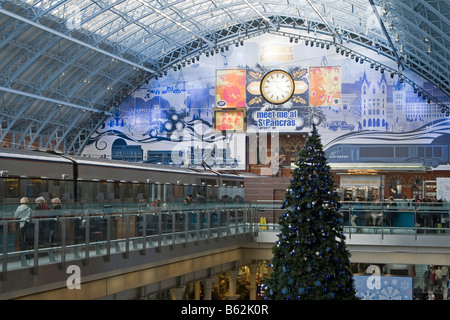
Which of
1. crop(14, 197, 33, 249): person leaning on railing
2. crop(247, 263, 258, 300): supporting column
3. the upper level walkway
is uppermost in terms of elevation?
crop(14, 197, 33, 249): person leaning on railing

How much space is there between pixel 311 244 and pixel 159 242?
4.32 m

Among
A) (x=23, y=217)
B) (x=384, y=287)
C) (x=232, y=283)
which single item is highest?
(x=23, y=217)

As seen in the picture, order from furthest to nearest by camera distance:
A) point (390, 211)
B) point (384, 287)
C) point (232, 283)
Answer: point (232, 283)
point (384, 287)
point (390, 211)

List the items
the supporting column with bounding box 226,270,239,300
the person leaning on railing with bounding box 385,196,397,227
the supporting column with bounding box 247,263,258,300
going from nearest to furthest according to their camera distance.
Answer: the person leaning on railing with bounding box 385,196,397,227
the supporting column with bounding box 226,270,239,300
the supporting column with bounding box 247,263,258,300

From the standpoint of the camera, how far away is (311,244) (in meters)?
13.4

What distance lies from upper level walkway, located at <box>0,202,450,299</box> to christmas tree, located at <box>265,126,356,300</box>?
3.36 m

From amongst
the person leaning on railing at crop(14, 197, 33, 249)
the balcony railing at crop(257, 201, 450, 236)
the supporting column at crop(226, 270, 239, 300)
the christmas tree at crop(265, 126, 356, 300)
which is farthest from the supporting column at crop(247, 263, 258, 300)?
the person leaning on railing at crop(14, 197, 33, 249)

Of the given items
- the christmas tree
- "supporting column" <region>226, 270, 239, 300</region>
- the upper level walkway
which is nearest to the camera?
the upper level walkway

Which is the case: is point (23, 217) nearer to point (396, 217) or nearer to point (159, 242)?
point (159, 242)

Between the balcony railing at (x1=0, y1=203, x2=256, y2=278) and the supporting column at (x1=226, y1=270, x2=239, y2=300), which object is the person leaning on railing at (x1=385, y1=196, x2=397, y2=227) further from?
the balcony railing at (x1=0, y1=203, x2=256, y2=278)

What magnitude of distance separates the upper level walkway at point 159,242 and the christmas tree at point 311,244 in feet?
11.0

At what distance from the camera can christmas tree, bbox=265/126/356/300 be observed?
1327cm

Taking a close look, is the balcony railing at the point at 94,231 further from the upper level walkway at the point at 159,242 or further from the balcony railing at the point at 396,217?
the balcony railing at the point at 396,217

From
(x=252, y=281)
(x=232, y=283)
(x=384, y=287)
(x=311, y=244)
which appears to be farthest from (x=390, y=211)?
(x=311, y=244)
